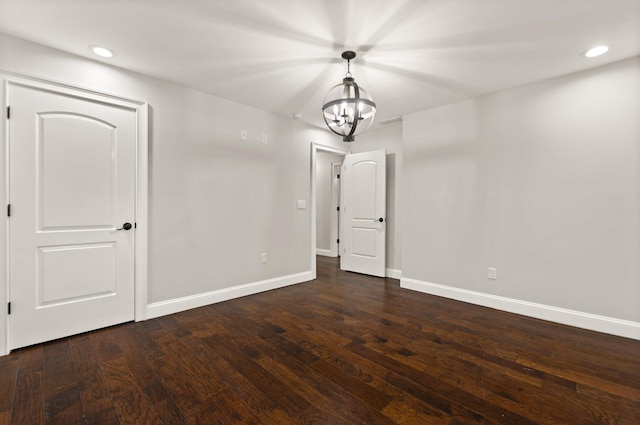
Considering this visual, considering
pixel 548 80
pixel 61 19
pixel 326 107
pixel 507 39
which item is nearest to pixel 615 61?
pixel 548 80

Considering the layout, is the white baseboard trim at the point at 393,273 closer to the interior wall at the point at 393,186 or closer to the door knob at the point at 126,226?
the interior wall at the point at 393,186

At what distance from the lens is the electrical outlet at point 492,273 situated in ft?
11.2

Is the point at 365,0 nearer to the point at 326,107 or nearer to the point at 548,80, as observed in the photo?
the point at 326,107

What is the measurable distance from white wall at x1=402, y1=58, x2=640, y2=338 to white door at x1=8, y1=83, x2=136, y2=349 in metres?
3.65

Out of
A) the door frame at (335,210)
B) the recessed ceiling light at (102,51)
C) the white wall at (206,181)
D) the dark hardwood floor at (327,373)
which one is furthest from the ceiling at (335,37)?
the door frame at (335,210)

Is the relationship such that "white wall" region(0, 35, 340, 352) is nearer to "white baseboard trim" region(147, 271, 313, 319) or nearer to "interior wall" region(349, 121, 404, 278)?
"white baseboard trim" region(147, 271, 313, 319)

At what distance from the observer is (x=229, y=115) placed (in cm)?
368

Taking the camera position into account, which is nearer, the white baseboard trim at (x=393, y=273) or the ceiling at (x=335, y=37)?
the ceiling at (x=335, y=37)

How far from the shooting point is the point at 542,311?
310 centimetres

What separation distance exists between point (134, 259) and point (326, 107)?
248cm

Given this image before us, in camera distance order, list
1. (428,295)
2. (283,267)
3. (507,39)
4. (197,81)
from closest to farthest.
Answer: (507,39) < (197,81) < (428,295) < (283,267)

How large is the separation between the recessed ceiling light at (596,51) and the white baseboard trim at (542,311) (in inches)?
97.5

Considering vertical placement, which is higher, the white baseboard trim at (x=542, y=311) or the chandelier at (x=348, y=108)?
the chandelier at (x=348, y=108)

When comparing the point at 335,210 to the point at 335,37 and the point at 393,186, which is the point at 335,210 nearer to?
the point at 393,186
